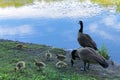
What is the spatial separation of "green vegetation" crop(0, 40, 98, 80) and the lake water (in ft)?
16.5

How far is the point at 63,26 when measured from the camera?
29.1 m

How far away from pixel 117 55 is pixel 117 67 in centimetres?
479

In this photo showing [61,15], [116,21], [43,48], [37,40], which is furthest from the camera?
[61,15]

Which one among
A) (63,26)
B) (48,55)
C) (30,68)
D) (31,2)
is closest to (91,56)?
(30,68)

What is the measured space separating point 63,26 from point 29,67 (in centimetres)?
1552

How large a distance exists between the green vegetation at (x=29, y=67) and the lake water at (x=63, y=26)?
501 centimetres

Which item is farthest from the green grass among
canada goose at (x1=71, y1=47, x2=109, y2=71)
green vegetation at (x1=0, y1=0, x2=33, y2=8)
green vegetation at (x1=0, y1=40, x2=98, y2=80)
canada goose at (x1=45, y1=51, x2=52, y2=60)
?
green vegetation at (x1=0, y1=0, x2=33, y2=8)

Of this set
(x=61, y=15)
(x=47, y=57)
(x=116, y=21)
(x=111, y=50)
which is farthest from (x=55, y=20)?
(x=47, y=57)

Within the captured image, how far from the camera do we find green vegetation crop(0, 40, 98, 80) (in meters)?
11.9

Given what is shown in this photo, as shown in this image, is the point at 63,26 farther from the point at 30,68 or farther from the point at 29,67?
the point at 30,68

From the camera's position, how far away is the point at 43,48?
719 inches

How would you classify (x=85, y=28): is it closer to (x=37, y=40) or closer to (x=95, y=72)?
(x=37, y=40)

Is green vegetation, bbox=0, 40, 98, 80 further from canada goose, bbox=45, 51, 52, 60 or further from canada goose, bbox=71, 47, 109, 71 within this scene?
canada goose, bbox=71, 47, 109, 71

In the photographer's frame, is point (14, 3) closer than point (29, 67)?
No
